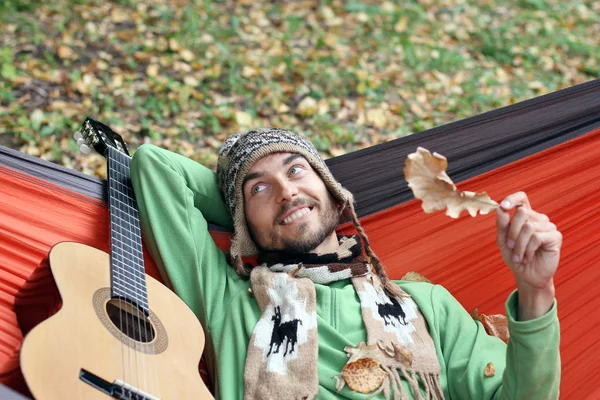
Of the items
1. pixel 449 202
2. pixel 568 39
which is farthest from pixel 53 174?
pixel 568 39

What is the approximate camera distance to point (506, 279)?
7.36ft

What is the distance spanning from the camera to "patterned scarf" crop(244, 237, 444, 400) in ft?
5.70

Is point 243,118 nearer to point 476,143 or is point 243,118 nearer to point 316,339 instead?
point 476,143

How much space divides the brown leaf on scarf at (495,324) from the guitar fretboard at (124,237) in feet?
3.26

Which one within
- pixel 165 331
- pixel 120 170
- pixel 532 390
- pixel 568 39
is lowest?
pixel 568 39

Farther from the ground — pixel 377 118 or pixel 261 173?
pixel 261 173

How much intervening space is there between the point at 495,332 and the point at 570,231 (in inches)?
15.9

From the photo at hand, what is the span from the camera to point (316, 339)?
1.80 metres

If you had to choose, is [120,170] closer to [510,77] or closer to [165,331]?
[165,331]

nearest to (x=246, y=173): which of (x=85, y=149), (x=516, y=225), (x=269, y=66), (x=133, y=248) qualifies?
(x=133, y=248)

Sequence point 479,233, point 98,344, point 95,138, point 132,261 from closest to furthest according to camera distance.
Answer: point 98,344 → point 132,261 → point 95,138 → point 479,233

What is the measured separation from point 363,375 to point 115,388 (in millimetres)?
592

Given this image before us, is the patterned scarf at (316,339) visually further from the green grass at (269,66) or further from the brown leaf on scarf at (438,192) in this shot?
the green grass at (269,66)

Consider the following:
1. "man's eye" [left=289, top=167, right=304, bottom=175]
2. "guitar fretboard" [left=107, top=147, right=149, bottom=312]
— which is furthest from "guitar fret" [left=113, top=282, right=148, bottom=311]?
"man's eye" [left=289, top=167, right=304, bottom=175]
